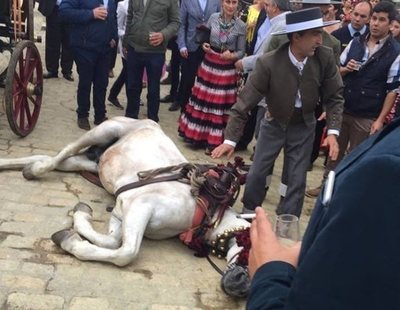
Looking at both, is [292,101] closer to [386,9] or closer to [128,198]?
[128,198]

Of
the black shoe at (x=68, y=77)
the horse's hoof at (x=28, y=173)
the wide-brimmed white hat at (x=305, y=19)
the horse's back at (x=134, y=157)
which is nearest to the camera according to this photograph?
the wide-brimmed white hat at (x=305, y=19)

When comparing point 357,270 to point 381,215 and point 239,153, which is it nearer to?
point 381,215

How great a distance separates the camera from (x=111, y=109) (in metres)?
7.86

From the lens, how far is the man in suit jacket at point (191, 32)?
7.06 meters

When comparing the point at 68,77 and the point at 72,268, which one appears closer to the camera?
the point at 72,268

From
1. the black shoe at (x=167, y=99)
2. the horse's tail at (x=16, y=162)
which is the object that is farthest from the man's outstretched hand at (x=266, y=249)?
the black shoe at (x=167, y=99)

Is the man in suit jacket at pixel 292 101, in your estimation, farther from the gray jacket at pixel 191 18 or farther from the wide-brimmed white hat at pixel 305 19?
the gray jacket at pixel 191 18

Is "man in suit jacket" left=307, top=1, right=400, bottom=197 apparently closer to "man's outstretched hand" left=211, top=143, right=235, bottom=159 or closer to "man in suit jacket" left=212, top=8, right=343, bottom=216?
"man in suit jacket" left=212, top=8, right=343, bottom=216

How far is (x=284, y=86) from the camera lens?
4.16m

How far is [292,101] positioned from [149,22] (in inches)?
117

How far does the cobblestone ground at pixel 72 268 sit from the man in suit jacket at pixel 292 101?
0.77m

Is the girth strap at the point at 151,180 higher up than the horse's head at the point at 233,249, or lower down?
higher up

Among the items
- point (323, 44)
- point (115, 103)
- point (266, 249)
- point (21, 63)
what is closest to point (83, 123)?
point (21, 63)

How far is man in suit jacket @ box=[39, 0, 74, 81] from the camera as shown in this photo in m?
8.09
